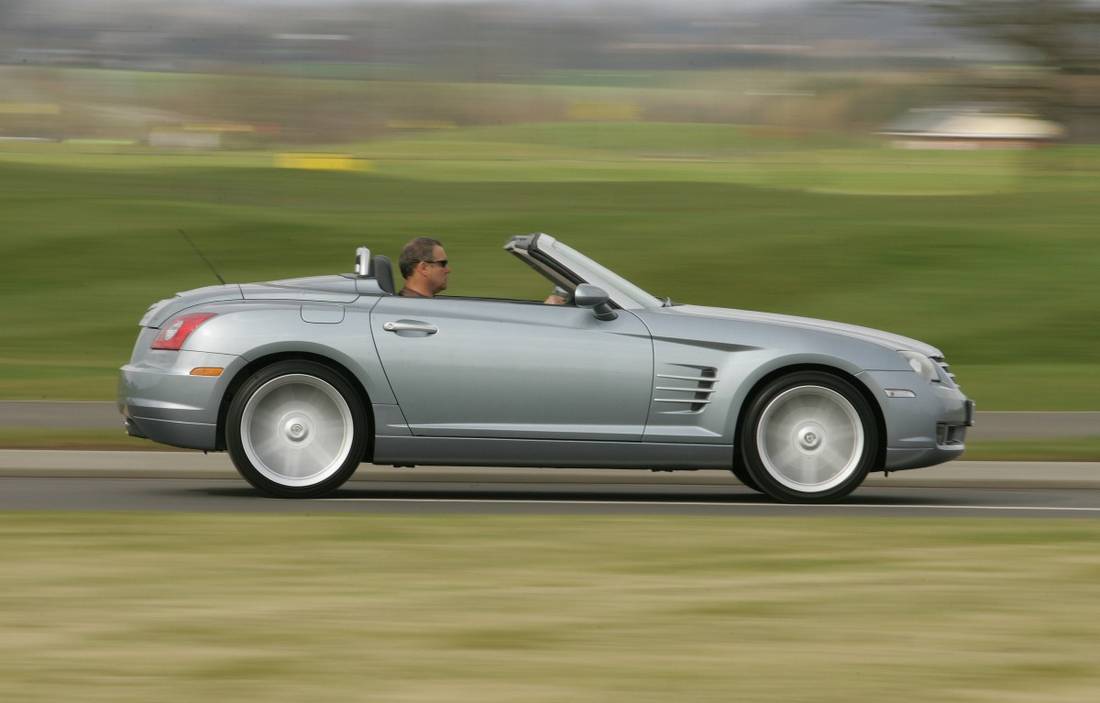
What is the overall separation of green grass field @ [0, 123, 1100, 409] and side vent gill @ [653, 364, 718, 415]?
7584 mm

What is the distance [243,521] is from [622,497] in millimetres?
2428

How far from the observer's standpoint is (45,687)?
4.91 m

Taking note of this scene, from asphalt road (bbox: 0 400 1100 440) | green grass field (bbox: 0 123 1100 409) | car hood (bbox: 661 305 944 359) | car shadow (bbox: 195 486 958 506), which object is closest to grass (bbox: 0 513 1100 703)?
car shadow (bbox: 195 486 958 506)

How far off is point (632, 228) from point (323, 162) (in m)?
10.3

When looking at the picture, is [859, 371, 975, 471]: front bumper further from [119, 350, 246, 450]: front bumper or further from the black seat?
[119, 350, 246, 450]: front bumper

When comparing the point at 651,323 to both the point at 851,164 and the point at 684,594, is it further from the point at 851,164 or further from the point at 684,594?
the point at 851,164

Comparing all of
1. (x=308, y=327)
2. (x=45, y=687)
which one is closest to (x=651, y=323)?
(x=308, y=327)

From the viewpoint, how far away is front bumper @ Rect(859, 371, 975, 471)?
31.3 ft

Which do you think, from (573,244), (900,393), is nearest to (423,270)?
(900,393)

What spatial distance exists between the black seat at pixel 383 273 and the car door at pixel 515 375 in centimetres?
25

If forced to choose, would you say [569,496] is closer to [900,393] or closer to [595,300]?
[595,300]

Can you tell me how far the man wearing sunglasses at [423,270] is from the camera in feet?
32.0

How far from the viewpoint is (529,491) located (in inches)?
410

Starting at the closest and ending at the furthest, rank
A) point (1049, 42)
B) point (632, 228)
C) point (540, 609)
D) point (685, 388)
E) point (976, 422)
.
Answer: point (540, 609) < point (685, 388) < point (976, 422) < point (632, 228) < point (1049, 42)
